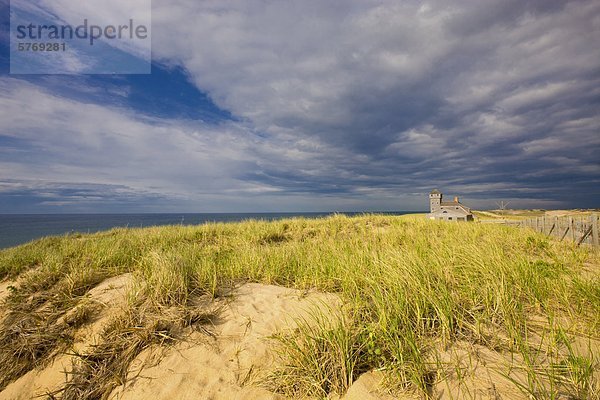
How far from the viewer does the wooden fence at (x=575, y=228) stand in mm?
8383

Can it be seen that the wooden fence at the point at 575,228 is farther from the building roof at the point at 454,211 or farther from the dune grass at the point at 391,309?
the building roof at the point at 454,211

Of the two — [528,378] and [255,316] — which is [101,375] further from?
[528,378]

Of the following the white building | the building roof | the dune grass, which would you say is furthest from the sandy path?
the building roof

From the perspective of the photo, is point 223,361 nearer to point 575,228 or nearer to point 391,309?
point 391,309

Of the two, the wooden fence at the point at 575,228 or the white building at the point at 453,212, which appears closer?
the wooden fence at the point at 575,228

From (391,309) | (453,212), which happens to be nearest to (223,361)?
(391,309)

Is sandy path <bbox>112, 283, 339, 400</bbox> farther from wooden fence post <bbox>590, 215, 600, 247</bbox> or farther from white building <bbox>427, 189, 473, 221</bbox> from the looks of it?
white building <bbox>427, 189, 473, 221</bbox>

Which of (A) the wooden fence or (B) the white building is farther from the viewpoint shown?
(B) the white building

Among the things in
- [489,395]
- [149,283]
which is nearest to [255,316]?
[149,283]

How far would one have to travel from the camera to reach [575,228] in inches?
381

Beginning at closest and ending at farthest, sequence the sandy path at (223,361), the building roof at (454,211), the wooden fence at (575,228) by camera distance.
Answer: the sandy path at (223,361), the wooden fence at (575,228), the building roof at (454,211)

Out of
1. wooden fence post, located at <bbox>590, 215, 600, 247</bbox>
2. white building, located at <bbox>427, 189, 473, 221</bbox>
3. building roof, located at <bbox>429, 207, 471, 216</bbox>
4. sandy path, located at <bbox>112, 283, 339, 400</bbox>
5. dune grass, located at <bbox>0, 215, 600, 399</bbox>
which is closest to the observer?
dune grass, located at <bbox>0, 215, 600, 399</bbox>

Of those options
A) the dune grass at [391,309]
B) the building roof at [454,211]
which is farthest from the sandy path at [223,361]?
the building roof at [454,211]

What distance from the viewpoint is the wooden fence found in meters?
8.38
